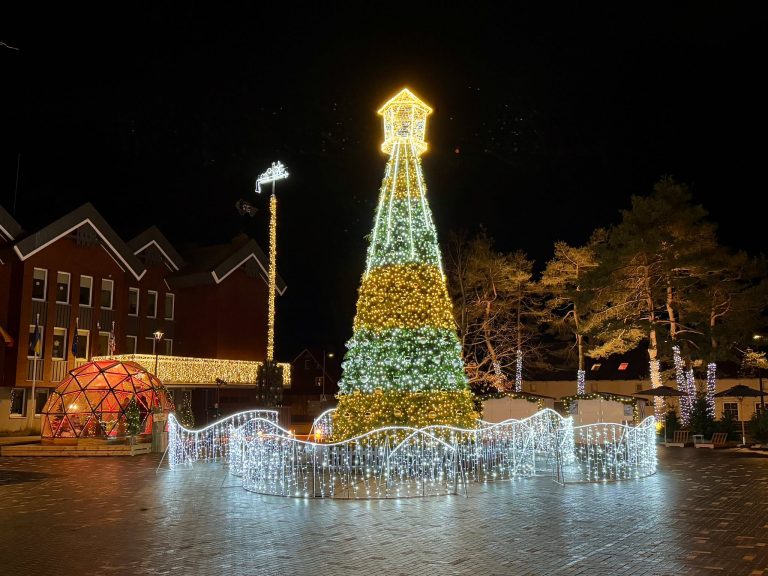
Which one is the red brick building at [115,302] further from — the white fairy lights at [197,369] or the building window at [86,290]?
the white fairy lights at [197,369]

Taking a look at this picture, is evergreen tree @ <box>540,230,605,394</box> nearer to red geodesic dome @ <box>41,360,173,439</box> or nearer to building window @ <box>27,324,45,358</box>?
red geodesic dome @ <box>41,360,173,439</box>

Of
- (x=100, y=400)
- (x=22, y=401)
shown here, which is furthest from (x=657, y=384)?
(x=22, y=401)

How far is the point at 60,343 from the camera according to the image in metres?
34.0

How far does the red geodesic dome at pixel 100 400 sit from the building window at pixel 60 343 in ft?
15.2

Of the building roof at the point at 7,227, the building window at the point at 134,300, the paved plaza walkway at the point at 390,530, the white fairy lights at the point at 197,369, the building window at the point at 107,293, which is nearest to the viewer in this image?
the paved plaza walkway at the point at 390,530

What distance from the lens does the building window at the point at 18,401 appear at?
32406 millimetres

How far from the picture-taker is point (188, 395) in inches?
1543

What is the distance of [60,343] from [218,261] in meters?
10.9

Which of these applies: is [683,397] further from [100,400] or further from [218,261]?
[218,261]

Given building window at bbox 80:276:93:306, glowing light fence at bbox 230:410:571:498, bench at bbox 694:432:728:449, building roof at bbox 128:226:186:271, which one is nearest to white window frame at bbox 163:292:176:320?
building roof at bbox 128:226:186:271

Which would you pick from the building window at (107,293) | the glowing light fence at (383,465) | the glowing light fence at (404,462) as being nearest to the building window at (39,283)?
the building window at (107,293)

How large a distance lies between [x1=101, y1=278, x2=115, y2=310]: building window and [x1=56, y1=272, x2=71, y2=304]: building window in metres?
2.09

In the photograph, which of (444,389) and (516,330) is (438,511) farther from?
(516,330)

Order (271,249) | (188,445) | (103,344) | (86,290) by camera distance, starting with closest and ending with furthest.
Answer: (188,445), (271,249), (86,290), (103,344)
